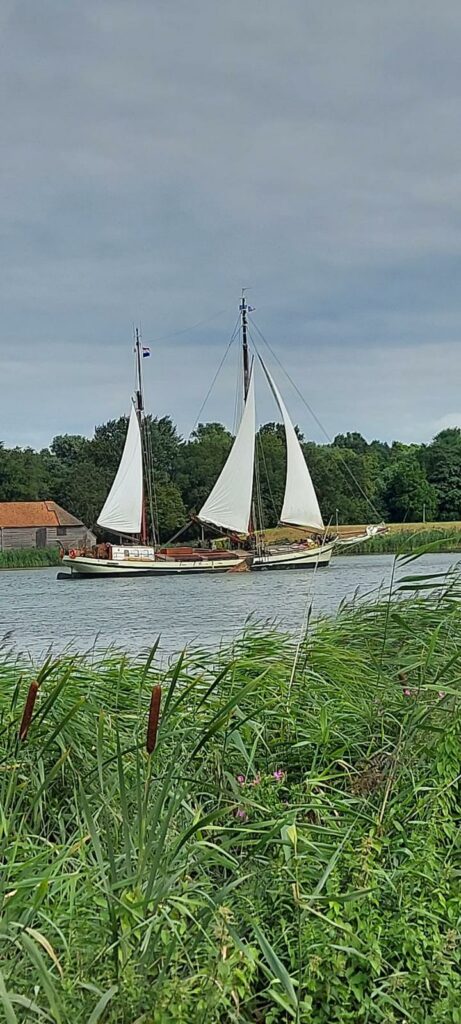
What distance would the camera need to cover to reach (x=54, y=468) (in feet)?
248

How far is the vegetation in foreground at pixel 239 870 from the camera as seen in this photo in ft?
6.88

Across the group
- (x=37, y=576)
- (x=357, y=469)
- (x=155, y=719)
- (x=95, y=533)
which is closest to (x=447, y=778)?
(x=155, y=719)

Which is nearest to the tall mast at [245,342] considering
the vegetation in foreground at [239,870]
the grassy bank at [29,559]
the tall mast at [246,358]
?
the tall mast at [246,358]

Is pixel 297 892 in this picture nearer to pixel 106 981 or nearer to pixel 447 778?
pixel 106 981

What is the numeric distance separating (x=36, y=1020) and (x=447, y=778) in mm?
1636

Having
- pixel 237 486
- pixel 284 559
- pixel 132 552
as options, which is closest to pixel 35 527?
pixel 132 552

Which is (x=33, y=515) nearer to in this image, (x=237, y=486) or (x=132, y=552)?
(x=132, y=552)

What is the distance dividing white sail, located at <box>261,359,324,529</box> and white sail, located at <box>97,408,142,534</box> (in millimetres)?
6865

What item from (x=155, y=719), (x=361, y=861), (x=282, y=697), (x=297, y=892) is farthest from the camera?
(x=282, y=697)

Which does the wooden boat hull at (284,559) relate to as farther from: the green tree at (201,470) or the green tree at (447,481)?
the green tree at (201,470)

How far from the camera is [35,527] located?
200 feet

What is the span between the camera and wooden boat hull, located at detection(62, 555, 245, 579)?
39.9 m

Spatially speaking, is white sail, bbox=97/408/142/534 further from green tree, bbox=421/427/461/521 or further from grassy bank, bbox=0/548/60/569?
green tree, bbox=421/427/461/521

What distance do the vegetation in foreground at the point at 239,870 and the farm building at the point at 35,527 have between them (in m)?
57.6
